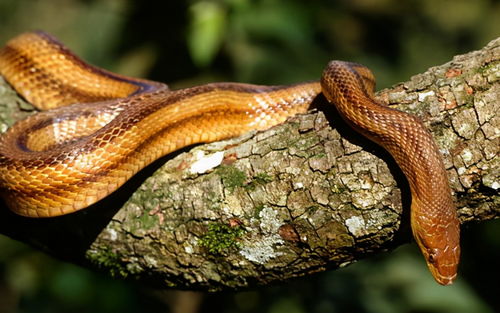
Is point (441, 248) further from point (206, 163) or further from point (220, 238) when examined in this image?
point (206, 163)

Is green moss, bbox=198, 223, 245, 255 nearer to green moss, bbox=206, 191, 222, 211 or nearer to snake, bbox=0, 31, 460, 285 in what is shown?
green moss, bbox=206, 191, 222, 211

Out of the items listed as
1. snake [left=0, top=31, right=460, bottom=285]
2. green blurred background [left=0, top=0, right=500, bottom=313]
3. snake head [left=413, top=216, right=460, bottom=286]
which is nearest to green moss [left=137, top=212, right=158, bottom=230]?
snake [left=0, top=31, right=460, bottom=285]

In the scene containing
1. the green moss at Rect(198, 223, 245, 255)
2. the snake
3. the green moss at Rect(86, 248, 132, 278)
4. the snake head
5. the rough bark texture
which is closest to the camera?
the rough bark texture

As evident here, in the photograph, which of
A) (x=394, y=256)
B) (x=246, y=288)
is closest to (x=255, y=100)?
(x=246, y=288)

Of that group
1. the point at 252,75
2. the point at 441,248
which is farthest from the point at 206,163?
the point at 252,75

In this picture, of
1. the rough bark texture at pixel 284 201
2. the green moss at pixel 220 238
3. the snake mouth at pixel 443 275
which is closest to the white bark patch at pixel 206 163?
the rough bark texture at pixel 284 201

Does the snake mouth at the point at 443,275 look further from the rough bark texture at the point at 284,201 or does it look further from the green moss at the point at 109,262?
the green moss at the point at 109,262
